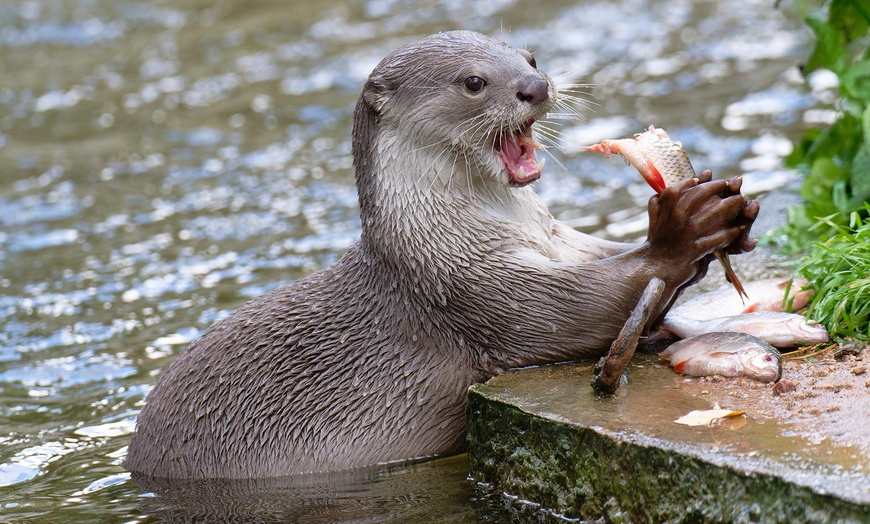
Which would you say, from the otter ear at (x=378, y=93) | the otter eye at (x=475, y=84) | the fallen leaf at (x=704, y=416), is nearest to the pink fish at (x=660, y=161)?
the otter eye at (x=475, y=84)

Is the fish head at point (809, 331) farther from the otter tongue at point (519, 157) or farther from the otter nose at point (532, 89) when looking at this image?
the otter nose at point (532, 89)

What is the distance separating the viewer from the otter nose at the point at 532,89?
419cm

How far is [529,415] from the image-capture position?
3.83m

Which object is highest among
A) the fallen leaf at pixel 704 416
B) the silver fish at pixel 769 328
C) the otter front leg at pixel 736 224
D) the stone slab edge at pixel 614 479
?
the otter front leg at pixel 736 224

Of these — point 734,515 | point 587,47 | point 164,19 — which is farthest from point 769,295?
point 164,19

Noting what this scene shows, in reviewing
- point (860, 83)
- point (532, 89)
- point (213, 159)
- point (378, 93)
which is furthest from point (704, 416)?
point (213, 159)

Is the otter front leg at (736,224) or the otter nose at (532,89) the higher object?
the otter nose at (532,89)

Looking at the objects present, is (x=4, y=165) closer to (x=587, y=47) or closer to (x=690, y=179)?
(x=587, y=47)

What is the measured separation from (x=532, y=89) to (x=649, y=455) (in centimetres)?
146

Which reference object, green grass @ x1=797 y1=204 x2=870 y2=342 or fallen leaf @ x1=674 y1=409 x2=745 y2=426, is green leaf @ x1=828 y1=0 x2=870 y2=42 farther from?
fallen leaf @ x1=674 y1=409 x2=745 y2=426

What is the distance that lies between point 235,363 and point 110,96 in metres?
7.53

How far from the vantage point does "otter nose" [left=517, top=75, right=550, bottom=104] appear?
419 cm

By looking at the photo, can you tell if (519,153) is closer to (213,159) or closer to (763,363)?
(763,363)

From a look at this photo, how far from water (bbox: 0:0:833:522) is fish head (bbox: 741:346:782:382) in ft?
3.25
